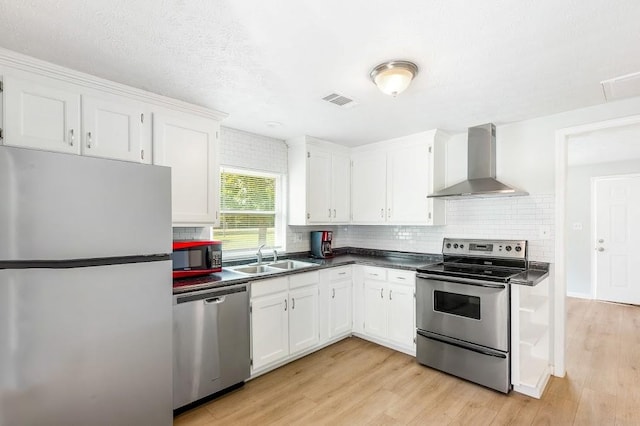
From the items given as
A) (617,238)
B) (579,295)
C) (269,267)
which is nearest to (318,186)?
(269,267)

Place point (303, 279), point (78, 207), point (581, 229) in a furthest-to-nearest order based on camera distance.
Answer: point (581, 229)
point (303, 279)
point (78, 207)

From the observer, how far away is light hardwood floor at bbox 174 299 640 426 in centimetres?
229

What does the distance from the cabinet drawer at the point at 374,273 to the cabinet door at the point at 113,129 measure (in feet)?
8.07

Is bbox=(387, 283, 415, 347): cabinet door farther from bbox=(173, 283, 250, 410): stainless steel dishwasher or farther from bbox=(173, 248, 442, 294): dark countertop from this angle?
bbox=(173, 283, 250, 410): stainless steel dishwasher

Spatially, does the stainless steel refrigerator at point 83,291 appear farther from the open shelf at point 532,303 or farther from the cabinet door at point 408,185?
the open shelf at point 532,303

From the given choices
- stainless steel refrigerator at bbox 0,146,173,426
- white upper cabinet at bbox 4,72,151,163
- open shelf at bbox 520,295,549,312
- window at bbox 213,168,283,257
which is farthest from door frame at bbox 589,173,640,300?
white upper cabinet at bbox 4,72,151,163

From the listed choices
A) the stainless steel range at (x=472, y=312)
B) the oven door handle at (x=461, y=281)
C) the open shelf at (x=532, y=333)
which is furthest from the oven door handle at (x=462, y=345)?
the oven door handle at (x=461, y=281)

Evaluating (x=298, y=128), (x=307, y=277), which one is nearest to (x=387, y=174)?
(x=298, y=128)

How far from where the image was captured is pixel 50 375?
1.63 m

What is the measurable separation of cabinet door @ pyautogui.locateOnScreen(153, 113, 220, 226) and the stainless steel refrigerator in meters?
0.58

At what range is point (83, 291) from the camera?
1.72 m

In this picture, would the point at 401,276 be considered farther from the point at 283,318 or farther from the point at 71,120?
the point at 71,120

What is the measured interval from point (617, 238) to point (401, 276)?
14.6 feet

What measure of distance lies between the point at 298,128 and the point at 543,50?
217 centimetres
